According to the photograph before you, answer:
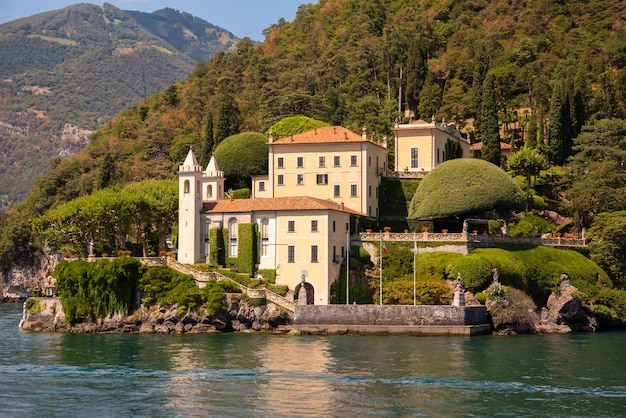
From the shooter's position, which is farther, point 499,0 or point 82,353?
point 499,0

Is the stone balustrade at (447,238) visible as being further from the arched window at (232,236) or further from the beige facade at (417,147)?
the beige facade at (417,147)

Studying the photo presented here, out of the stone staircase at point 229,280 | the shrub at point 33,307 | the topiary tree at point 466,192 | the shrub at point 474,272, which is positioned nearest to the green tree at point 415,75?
the topiary tree at point 466,192

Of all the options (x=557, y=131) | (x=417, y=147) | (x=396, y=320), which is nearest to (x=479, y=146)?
(x=557, y=131)

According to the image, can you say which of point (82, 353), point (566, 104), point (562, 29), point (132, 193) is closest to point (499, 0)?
point (562, 29)

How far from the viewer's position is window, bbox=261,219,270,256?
78.8m

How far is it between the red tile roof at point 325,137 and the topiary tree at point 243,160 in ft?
23.3

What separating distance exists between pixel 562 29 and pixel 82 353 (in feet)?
298

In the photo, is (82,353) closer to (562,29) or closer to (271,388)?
(271,388)

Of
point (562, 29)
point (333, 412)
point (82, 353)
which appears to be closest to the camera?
point (333, 412)

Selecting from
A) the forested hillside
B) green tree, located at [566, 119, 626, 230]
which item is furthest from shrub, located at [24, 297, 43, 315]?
green tree, located at [566, 119, 626, 230]

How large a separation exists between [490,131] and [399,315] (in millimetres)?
35388

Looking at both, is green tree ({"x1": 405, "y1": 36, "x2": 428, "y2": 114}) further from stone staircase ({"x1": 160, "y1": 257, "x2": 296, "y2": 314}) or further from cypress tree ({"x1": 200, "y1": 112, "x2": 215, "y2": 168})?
stone staircase ({"x1": 160, "y1": 257, "x2": 296, "y2": 314})

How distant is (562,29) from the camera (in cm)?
13662

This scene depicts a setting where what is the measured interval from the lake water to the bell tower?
1146 cm
